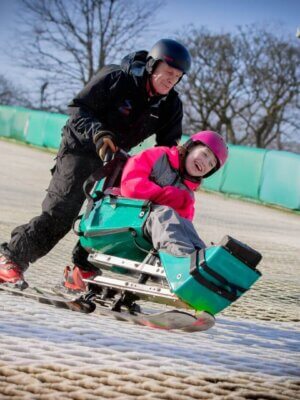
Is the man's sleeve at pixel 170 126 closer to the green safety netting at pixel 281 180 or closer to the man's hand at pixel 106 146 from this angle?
the man's hand at pixel 106 146

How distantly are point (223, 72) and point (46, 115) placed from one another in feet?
47.2

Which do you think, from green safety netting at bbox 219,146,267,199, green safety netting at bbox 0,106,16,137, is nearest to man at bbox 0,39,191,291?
green safety netting at bbox 219,146,267,199

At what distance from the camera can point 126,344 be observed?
3289 mm

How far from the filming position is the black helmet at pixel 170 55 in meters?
4.25

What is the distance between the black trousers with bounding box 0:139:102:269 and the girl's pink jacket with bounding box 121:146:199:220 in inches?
19.6

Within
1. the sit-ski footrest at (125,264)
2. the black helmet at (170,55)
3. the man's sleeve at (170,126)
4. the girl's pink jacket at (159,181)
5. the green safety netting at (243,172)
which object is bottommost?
the green safety netting at (243,172)

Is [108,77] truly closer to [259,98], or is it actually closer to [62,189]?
[62,189]

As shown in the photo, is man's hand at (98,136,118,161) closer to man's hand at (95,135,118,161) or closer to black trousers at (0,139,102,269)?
man's hand at (95,135,118,161)

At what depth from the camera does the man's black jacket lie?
14.4 feet

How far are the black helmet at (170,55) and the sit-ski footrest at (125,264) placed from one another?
1.06 m

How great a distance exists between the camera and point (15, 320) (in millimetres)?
3502

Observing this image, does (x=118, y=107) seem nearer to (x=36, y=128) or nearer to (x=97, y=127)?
(x=97, y=127)

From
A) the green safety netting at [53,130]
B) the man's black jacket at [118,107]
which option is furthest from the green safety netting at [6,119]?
the man's black jacket at [118,107]

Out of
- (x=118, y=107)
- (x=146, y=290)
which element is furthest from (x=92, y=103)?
(x=146, y=290)
